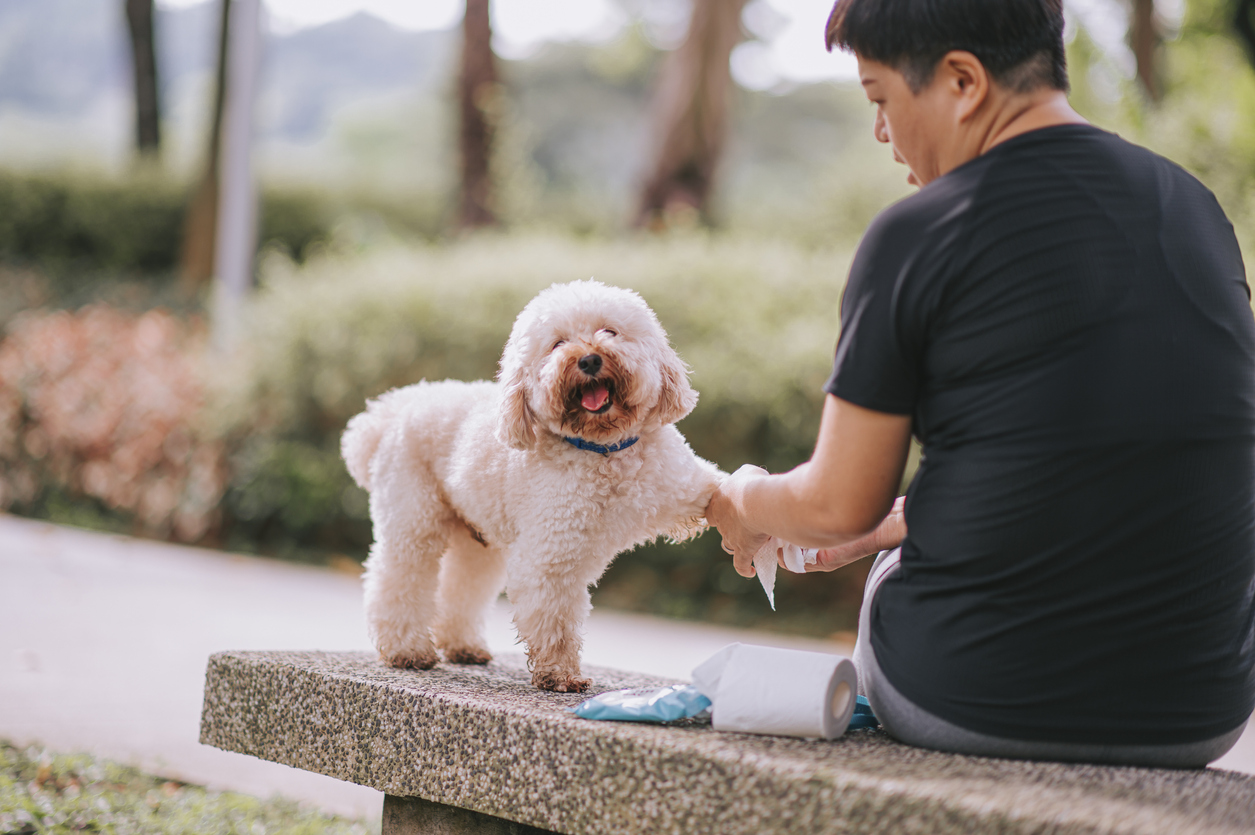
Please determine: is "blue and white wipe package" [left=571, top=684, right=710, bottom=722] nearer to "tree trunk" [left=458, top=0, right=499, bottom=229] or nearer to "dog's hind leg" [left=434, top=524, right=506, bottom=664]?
"dog's hind leg" [left=434, top=524, right=506, bottom=664]

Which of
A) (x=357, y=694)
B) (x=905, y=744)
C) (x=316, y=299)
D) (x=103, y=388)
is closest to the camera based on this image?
(x=905, y=744)

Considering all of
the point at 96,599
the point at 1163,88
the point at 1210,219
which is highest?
the point at 1163,88

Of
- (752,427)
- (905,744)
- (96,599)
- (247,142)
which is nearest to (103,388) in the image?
(247,142)

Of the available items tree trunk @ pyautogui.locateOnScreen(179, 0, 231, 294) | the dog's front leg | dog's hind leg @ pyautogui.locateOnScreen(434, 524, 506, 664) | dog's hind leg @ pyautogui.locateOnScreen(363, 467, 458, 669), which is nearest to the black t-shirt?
the dog's front leg

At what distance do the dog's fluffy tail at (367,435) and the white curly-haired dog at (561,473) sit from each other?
0.19 meters

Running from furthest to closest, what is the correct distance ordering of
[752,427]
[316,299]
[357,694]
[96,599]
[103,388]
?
[103,388] → [316,299] → [752,427] → [96,599] → [357,694]

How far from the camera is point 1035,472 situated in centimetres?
170

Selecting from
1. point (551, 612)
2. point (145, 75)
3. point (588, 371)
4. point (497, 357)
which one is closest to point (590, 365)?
point (588, 371)

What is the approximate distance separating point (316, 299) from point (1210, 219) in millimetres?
7998

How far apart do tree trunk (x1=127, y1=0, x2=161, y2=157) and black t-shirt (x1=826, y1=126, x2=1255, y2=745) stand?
2115cm

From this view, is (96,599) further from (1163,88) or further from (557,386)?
(1163,88)

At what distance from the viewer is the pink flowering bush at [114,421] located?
9.45 m

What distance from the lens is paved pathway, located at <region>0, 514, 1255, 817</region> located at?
12.9 feet

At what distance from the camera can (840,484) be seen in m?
1.85
